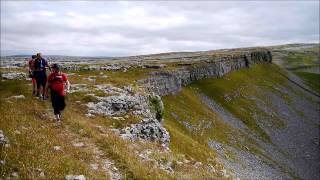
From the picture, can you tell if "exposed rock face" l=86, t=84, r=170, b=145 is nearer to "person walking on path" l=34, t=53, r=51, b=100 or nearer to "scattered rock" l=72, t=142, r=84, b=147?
"person walking on path" l=34, t=53, r=51, b=100

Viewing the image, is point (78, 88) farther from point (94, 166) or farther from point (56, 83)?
point (94, 166)

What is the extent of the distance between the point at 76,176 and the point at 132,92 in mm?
27222

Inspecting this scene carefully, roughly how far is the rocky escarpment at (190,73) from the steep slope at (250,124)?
181 cm

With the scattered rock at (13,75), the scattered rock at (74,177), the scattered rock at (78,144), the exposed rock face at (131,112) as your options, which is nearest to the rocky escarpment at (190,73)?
the scattered rock at (13,75)

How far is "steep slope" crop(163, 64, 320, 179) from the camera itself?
62.8m

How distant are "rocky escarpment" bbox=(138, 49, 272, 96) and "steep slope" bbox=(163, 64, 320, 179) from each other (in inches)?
71.3

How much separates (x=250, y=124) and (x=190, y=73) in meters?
19.4

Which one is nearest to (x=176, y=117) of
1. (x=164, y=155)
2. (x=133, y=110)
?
(x=133, y=110)

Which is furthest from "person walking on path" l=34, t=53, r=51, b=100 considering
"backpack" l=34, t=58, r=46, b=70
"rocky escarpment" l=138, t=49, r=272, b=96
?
"rocky escarpment" l=138, t=49, r=272, b=96

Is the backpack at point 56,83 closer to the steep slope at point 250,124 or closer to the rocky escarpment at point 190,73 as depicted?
the steep slope at point 250,124

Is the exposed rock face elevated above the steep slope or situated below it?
above

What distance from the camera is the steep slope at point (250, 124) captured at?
206ft

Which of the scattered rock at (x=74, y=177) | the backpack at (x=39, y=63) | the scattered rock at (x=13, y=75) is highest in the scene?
the backpack at (x=39, y=63)

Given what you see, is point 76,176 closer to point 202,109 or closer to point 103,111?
point 103,111
